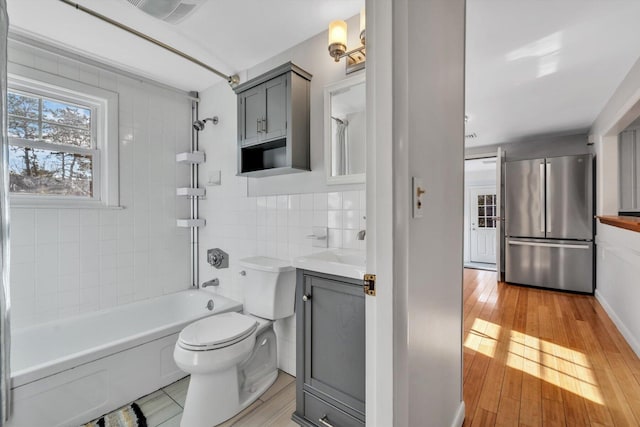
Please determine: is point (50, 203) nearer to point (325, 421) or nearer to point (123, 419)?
point (123, 419)

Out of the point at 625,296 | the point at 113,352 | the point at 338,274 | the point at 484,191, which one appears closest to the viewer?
the point at 338,274

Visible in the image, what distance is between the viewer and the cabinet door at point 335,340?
128 centimetres

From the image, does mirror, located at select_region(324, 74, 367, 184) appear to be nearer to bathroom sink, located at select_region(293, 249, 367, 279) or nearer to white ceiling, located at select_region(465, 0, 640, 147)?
bathroom sink, located at select_region(293, 249, 367, 279)

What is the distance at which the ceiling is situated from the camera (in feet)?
5.55

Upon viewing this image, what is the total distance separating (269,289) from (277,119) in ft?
3.82

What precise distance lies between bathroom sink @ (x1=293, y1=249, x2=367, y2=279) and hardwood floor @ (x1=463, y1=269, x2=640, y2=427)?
105cm

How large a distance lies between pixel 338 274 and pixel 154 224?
6.94 feet

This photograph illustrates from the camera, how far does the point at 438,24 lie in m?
1.04

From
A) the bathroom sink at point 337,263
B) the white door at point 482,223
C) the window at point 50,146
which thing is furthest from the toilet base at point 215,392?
the white door at point 482,223

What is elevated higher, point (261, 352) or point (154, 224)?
point (154, 224)

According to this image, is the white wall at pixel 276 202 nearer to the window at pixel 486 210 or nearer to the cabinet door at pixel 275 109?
the cabinet door at pixel 275 109

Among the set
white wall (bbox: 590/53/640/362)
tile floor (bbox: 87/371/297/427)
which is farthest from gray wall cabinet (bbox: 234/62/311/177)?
white wall (bbox: 590/53/640/362)

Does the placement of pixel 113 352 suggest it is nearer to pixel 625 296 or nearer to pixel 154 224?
pixel 154 224

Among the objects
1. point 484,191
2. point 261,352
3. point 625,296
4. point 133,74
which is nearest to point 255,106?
point 133,74
